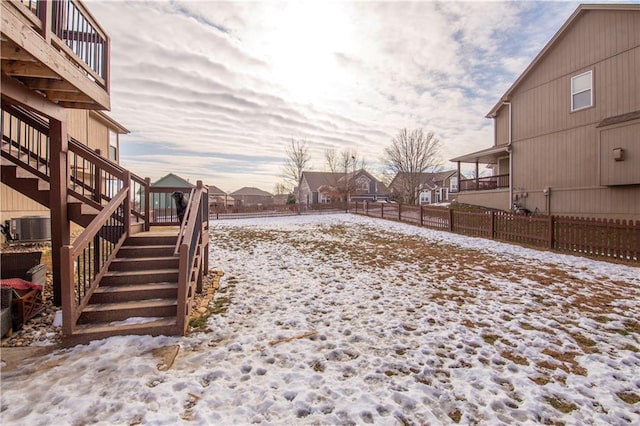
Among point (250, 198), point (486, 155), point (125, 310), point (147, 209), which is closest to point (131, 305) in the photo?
point (125, 310)

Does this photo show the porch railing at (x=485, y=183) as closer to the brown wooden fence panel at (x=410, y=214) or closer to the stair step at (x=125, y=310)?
the brown wooden fence panel at (x=410, y=214)

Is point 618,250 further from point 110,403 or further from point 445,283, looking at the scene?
point 110,403

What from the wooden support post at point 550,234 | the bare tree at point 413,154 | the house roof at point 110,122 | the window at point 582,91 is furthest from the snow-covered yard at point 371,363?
the bare tree at point 413,154

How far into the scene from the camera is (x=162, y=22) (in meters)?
8.37

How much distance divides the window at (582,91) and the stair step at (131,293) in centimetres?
Answer: 1619

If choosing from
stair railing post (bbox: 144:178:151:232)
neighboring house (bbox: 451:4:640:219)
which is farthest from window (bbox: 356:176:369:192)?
stair railing post (bbox: 144:178:151:232)

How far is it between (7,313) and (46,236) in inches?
260

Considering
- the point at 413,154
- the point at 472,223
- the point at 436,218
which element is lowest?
the point at 472,223

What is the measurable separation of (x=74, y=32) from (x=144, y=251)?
358 centimetres

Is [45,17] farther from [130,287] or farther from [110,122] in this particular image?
[110,122]

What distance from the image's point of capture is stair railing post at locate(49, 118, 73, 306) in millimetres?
4301

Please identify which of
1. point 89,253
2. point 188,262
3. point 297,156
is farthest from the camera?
point 297,156

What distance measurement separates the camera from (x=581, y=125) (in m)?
12.0

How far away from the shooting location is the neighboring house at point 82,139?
8317 mm
